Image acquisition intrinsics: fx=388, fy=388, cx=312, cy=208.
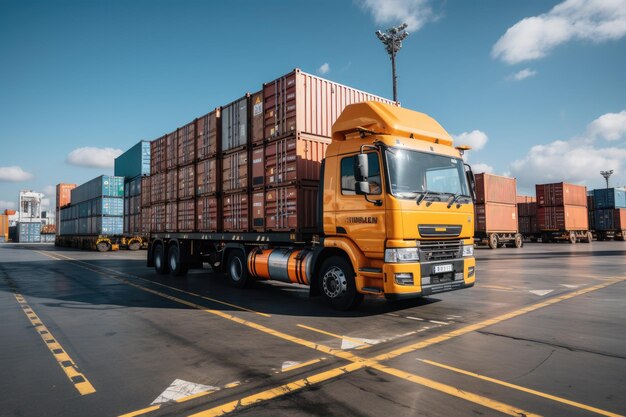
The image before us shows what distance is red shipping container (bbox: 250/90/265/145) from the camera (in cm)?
992

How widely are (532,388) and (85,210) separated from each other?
41024mm

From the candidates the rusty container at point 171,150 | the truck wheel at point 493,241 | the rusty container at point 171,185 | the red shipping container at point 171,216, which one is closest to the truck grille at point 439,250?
the red shipping container at point 171,216

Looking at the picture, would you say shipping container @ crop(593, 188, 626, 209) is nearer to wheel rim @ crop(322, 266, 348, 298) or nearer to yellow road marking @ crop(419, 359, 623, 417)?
wheel rim @ crop(322, 266, 348, 298)

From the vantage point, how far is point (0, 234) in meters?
78.4

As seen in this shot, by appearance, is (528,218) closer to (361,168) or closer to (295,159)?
(295,159)

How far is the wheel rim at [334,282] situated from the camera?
23.2ft

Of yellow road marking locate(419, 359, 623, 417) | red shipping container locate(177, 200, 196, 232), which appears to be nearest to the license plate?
yellow road marking locate(419, 359, 623, 417)

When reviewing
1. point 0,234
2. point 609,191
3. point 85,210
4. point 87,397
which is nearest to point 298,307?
point 87,397

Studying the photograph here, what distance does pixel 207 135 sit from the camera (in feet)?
40.1

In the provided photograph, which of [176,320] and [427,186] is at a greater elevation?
Result: [427,186]

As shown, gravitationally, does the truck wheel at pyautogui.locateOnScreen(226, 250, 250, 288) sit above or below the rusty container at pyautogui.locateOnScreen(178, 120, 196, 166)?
below

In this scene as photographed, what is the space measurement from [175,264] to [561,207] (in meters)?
33.4

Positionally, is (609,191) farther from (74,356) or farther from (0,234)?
(0,234)

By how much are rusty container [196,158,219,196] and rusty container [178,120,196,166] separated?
1.96 ft
